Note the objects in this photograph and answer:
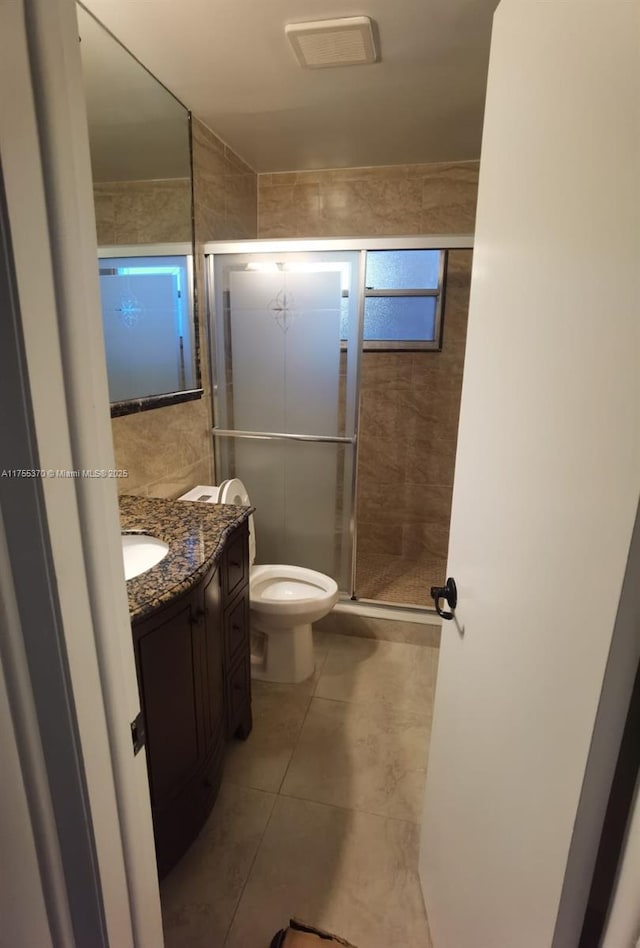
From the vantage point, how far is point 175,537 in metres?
1.47

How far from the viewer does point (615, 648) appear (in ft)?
1.63

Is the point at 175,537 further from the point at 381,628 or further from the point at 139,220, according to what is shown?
the point at 381,628

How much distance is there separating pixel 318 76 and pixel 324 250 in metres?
0.64

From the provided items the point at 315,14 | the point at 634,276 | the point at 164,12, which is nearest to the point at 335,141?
the point at 315,14

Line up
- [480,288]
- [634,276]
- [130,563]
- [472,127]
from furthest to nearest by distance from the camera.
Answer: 1. [472,127]
2. [130,563]
3. [480,288]
4. [634,276]

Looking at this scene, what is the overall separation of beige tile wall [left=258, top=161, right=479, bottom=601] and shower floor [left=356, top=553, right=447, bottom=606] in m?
0.02

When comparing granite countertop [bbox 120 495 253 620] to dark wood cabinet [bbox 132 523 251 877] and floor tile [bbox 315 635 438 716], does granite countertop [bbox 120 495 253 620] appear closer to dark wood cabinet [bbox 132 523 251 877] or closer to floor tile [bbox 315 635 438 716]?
dark wood cabinet [bbox 132 523 251 877]

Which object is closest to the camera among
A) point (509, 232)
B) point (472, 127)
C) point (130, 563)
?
point (509, 232)

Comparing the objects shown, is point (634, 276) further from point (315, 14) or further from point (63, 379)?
point (315, 14)

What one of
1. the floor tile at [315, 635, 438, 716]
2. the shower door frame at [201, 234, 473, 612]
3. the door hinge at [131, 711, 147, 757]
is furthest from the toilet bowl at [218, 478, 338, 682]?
the door hinge at [131, 711, 147, 757]

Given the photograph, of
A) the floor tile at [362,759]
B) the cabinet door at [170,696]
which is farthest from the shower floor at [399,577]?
the cabinet door at [170,696]

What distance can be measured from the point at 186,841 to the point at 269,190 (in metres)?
3.18

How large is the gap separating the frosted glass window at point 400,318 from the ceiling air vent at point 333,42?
136cm

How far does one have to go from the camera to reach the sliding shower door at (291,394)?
90.3 inches
